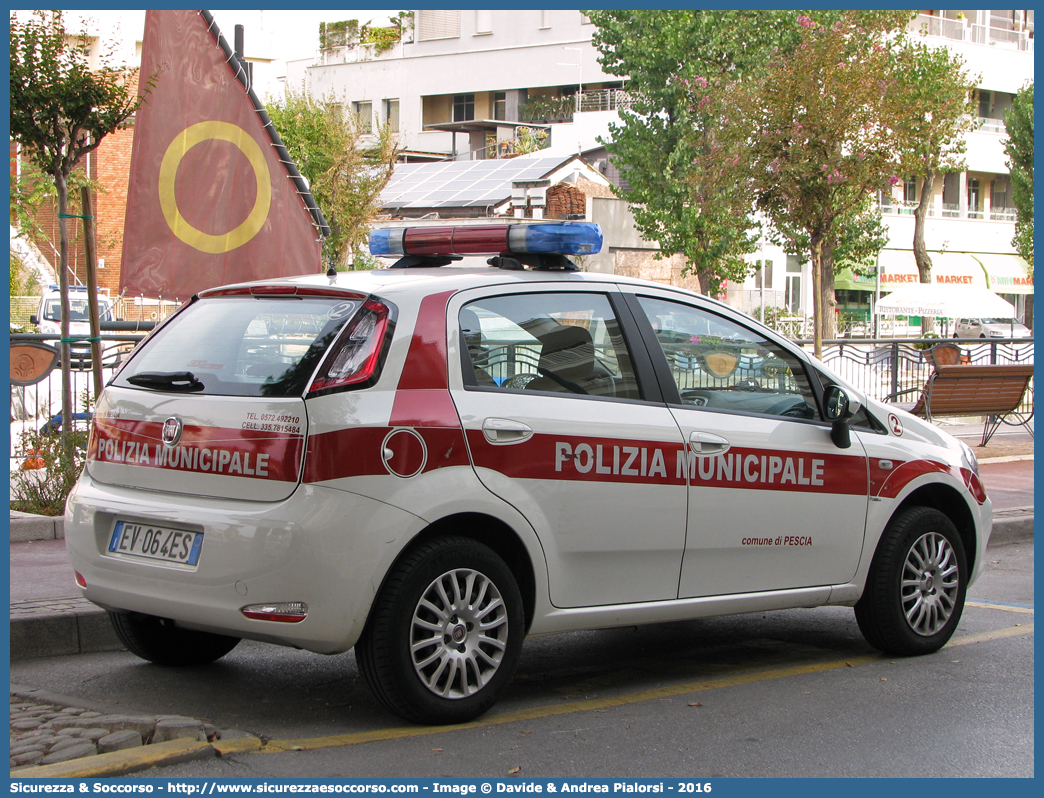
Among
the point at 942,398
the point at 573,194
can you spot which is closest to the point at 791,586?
the point at 942,398

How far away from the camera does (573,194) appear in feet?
138

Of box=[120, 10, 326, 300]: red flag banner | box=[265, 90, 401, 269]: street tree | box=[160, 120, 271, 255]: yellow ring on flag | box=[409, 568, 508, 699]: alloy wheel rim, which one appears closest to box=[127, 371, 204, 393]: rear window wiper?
box=[409, 568, 508, 699]: alloy wheel rim

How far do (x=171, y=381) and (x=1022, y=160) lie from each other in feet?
183

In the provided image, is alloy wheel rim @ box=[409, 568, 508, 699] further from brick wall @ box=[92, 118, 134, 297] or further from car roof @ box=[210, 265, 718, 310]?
brick wall @ box=[92, 118, 134, 297]

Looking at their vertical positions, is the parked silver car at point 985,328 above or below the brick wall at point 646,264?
below

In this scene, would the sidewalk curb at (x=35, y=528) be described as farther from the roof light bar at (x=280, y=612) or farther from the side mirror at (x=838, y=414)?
the side mirror at (x=838, y=414)

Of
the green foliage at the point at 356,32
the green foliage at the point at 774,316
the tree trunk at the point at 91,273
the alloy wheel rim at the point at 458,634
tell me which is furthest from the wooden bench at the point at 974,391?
the green foliage at the point at 356,32

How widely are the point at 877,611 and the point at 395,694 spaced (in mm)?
2556

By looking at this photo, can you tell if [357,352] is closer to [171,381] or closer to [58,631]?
[171,381]

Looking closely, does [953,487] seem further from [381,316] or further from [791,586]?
[381,316]

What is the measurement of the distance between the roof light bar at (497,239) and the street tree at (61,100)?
3.73 m

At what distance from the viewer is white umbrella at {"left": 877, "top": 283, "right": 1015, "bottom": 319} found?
94.1 ft

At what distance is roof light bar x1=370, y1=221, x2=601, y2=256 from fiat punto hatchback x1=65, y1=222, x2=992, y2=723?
12 mm

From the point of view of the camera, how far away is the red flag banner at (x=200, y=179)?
30.1 ft
